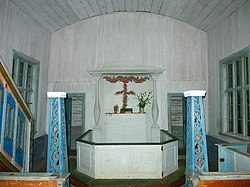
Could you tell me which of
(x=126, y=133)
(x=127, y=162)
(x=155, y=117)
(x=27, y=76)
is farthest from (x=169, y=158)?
(x=27, y=76)

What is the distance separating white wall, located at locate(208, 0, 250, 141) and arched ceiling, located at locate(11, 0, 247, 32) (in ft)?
0.73

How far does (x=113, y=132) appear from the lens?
6395 mm

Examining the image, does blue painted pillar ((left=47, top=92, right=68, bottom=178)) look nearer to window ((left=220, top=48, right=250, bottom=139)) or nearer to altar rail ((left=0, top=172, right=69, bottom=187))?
altar rail ((left=0, top=172, right=69, bottom=187))

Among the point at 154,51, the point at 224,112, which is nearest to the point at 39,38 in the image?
the point at 154,51

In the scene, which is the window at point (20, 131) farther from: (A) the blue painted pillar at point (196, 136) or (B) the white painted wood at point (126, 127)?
(B) the white painted wood at point (126, 127)

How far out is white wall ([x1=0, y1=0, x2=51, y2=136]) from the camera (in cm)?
418

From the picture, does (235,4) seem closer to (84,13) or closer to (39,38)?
(84,13)

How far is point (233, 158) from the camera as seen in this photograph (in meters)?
3.22

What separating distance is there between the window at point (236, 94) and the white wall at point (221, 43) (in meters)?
0.23

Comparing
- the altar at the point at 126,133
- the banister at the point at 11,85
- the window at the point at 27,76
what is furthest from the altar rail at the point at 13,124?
the window at the point at 27,76

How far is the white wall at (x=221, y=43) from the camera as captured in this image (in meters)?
4.25

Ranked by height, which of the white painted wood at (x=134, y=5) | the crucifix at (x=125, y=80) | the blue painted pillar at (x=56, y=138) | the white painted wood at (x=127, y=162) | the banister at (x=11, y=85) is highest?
the white painted wood at (x=134, y=5)

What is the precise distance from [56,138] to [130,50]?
4436 mm

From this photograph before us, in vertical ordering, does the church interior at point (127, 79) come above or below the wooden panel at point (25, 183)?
above
